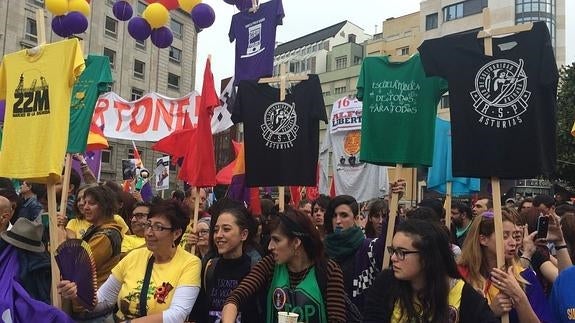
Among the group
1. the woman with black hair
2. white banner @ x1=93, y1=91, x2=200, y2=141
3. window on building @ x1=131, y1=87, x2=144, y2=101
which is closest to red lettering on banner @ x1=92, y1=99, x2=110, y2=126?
white banner @ x1=93, y1=91, x2=200, y2=141

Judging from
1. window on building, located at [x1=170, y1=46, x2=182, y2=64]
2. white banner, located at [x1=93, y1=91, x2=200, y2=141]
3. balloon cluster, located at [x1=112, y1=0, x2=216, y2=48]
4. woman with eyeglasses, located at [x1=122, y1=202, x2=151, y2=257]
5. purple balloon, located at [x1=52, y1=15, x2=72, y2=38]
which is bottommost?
woman with eyeglasses, located at [x1=122, y1=202, x2=151, y2=257]

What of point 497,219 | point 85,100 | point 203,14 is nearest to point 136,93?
point 203,14

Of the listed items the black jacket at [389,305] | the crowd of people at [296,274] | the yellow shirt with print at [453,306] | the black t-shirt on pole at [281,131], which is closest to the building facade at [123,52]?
the black t-shirt on pole at [281,131]

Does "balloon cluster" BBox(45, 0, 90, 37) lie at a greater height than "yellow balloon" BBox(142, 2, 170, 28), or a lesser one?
lesser

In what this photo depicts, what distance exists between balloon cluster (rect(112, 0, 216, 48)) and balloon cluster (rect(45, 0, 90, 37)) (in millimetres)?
1244

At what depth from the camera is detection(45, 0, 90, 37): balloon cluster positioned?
31.1 ft

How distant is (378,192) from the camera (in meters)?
9.65

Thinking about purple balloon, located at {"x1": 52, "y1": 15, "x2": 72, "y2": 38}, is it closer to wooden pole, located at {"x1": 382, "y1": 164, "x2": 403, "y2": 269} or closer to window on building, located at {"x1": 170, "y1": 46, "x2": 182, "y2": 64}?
wooden pole, located at {"x1": 382, "y1": 164, "x2": 403, "y2": 269}

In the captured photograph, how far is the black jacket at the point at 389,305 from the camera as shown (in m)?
2.92

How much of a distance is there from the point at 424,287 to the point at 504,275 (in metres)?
0.71

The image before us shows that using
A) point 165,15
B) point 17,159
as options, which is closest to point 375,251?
point 17,159

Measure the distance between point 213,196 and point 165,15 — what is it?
13.3ft

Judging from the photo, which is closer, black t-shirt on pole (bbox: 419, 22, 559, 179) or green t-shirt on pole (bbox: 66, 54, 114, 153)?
black t-shirt on pole (bbox: 419, 22, 559, 179)

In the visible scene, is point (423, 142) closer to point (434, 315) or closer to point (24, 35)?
point (434, 315)
